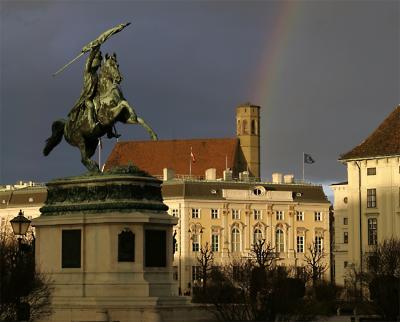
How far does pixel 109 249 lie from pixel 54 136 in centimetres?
763

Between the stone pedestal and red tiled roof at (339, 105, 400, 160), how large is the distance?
6592cm

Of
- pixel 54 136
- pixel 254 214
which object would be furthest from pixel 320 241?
pixel 54 136

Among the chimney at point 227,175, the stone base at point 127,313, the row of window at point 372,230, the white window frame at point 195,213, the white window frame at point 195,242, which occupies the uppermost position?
the chimney at point 227,175

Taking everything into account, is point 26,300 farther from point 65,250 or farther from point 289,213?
point 289,213

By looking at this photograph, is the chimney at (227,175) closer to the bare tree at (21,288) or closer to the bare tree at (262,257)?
the bare tree at (262,257)

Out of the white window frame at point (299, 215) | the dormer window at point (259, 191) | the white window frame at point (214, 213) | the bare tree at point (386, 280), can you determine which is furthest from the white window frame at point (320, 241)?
the bare tree at point (386, 280)

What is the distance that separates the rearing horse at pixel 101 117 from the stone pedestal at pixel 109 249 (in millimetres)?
1998

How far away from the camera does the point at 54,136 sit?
56.8 m

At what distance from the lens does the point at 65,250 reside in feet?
173

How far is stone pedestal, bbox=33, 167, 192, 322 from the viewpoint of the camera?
5034 centimetres

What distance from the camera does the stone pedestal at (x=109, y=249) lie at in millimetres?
50344

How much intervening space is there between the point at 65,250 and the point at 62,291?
1.58m

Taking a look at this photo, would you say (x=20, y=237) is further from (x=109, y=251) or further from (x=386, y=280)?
(x=386, y=280)

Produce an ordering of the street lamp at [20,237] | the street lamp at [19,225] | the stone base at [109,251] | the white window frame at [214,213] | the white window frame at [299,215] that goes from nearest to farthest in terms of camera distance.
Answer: the street lamp at [20,237], the street lamp at [19,225], the stone base at [109,251], the white window frame at [214,213], the white window frame at [299,215]
